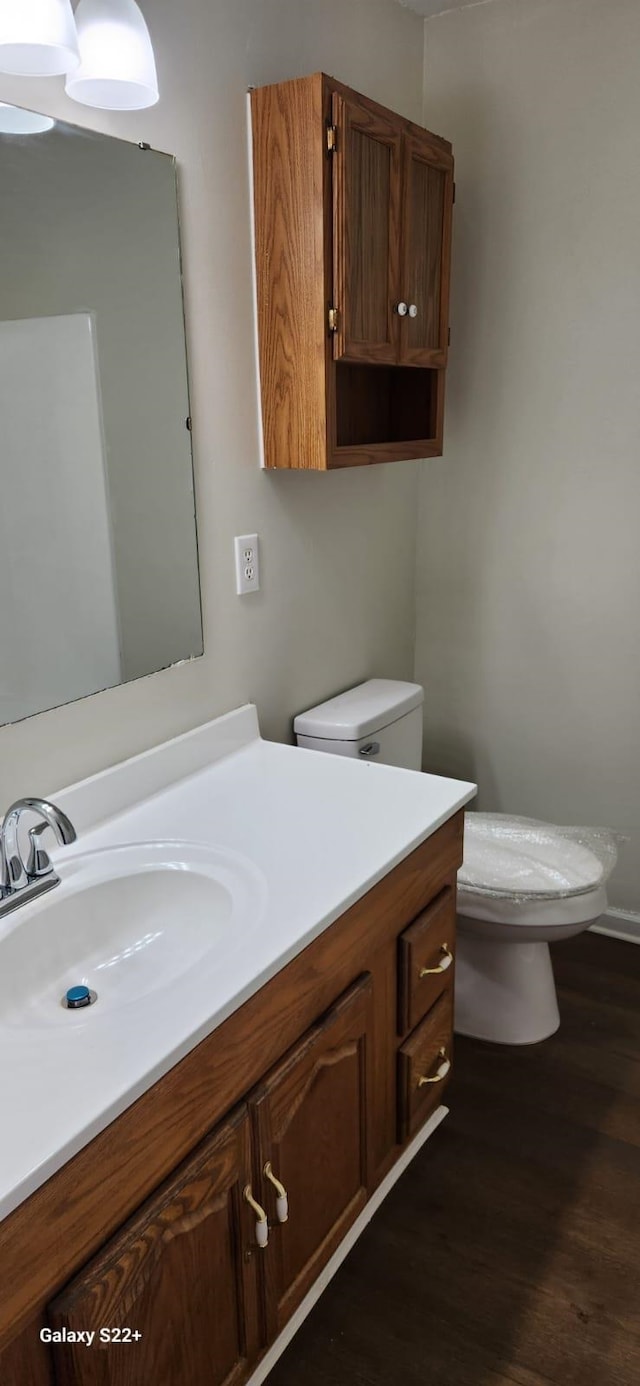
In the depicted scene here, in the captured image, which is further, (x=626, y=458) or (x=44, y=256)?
(x=626, y=458)

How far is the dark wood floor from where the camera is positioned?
1.44 metres

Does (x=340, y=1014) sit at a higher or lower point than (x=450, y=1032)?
higher

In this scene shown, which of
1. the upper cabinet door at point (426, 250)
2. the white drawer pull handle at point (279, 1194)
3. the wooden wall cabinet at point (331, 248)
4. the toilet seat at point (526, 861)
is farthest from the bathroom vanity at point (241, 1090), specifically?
the upper cabinet door at point (426, 250)

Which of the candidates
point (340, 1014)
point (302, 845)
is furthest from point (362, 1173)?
point (302, 845)

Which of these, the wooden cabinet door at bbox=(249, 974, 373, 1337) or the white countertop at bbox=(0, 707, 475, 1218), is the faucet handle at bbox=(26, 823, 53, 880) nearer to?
the white countertop at bbox=(0, 707, 475, 1218)

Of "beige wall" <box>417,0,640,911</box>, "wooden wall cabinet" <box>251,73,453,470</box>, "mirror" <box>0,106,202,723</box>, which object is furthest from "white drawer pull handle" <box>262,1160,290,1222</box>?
"beige wall" <box>417,0,640,911</box>

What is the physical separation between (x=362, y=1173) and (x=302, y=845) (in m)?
0.55

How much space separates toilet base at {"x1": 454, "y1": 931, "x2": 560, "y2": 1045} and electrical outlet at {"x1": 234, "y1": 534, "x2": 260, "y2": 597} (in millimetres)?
907

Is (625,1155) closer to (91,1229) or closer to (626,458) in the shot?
(91,1229)

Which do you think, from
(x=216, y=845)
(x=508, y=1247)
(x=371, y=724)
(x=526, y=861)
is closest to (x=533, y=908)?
(x=526, y=861)

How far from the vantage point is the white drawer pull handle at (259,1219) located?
3.74 feet

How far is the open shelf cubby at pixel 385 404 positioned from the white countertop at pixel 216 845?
70 centimetres

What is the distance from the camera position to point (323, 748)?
205cm

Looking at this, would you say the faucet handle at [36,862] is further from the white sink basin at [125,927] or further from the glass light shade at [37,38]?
the glass light shade at [37,38]
